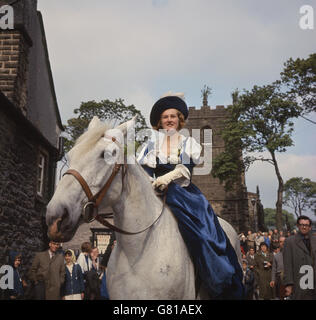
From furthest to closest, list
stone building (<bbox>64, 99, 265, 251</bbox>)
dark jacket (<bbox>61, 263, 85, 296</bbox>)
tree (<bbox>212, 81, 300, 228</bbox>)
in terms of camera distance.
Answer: stone building (<bbox>64, 99, 265, 251</bbox>) → tree (<bbox>212, 81, 300, 228</bbox>) → dark jacket (<bbox>61, 263, 85, 296</bbox>)

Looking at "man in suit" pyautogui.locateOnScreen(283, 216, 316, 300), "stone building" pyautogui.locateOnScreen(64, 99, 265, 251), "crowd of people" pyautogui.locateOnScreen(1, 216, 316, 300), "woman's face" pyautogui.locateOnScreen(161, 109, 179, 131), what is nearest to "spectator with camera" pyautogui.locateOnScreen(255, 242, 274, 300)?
"crowd of people" pyautogui.locateOnScreen(1, 216, 316, 300)

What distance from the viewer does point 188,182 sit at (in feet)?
11.8

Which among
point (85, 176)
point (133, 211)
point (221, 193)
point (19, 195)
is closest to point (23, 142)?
point (19, 195)

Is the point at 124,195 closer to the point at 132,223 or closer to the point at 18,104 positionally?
the point at 132,223

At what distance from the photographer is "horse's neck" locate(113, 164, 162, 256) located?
3.06 m

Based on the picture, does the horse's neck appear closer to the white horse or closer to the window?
the white horse

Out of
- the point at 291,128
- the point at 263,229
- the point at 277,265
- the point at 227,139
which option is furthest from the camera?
the point at 263,229

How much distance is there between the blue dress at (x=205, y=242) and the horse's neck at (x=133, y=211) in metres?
0.36

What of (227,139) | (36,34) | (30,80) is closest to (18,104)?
(30,80)

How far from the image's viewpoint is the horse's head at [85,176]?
2.45 m

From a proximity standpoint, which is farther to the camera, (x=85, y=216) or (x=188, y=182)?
(x=188, y=182)

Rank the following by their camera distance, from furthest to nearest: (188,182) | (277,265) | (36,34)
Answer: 1. (36,34)
2. (277,265)
3. (188,182)

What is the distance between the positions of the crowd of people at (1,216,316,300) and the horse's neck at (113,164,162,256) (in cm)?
155
